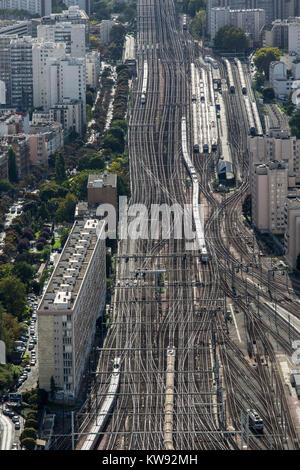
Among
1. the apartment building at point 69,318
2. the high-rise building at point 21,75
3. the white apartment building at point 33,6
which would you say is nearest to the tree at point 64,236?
the apartment building at point 69,318

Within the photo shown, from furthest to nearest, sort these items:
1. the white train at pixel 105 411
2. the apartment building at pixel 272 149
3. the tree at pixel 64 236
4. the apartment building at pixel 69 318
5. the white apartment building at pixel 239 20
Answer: the white apartment building at pixel 239 20, the apartment building at pixel 272 149, the tree at pixel 64 236, the apartment building at pixel 69 318, the white train at pixel 105 411

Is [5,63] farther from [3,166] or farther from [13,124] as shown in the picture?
[3,166]

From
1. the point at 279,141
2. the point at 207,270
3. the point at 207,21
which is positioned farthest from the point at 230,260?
the point at 207,21

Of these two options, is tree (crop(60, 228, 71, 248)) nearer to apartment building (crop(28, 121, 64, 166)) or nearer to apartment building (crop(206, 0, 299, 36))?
apartment building (crop(28, 121, 64, 166))

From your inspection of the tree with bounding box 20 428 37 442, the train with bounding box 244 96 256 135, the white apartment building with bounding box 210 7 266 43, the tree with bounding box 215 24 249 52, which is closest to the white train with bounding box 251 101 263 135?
the train with bounding box 244 96 256 135

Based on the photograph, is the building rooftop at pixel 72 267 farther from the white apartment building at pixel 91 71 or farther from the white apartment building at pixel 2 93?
the white apartment building at pixel 91 71

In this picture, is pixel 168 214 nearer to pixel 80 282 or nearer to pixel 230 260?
pixel 230 260
